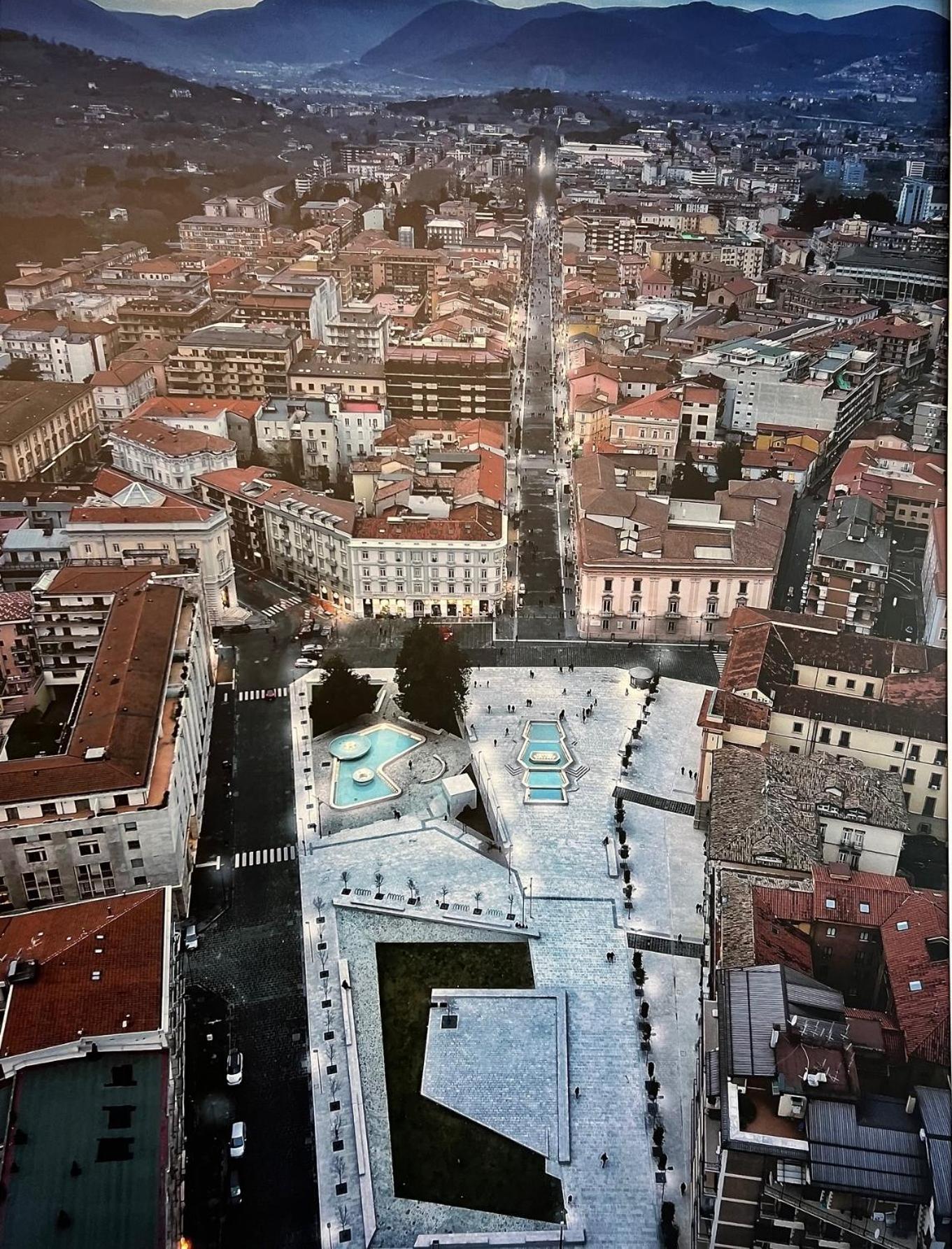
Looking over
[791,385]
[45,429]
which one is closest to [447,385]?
[791,385]

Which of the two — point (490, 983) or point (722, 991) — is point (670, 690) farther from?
point (722, 991)

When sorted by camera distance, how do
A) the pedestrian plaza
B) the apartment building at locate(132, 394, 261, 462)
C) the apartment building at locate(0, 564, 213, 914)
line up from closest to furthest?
the pedestrian plaza, the apartment building at locate(0, 564, 213, 914), the apartment building at locate(132, 394, 261, 462)

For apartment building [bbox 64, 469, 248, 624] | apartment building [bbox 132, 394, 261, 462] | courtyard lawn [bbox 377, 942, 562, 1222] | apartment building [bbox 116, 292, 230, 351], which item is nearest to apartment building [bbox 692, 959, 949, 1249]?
courtyard lawn [bbox 377, 942, 562, 1222]

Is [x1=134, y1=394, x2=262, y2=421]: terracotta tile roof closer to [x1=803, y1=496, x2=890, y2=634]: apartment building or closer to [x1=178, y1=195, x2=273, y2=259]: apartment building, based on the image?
[x1=803, y1=496, x2=890, y2=634]: apartment building

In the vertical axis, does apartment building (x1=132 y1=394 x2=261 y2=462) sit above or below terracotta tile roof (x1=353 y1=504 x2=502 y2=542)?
above

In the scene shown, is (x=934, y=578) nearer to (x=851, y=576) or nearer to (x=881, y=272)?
(x=851, y=576)

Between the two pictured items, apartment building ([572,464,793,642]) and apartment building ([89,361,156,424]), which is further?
apartment building ([89,361,156,424])
